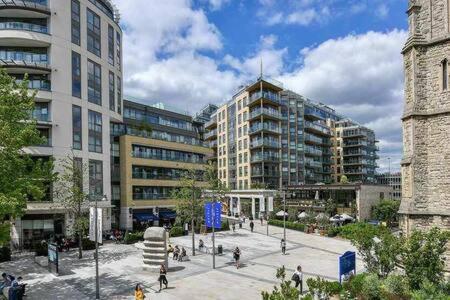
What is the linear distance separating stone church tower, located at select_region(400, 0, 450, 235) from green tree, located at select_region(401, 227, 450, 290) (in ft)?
17.4

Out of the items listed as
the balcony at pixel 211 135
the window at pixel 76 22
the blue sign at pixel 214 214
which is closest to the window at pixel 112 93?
the window at pixel 76 22

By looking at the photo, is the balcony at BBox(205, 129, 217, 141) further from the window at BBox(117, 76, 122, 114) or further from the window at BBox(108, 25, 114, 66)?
the window at BBox(108, 25, 114, 66)

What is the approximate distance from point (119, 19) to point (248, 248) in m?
37.9

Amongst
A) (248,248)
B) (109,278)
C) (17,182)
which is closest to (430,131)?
(248,248)

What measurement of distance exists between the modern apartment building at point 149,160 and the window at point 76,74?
1123 cm

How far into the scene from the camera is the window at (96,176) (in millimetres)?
45506

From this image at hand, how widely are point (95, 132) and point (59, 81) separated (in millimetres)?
7442

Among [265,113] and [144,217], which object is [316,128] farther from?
[144,217]

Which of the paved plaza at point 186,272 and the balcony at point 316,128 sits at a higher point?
the balcony at point 316,128

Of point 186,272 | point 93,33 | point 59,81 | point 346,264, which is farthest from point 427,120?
point 93,33

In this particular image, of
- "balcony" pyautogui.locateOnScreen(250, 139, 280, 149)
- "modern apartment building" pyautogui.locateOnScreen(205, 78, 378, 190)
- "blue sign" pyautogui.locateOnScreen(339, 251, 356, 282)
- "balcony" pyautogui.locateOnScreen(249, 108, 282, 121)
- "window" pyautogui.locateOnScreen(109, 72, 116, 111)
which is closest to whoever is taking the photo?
"blue sign" pyautogui.locateOnScreen(339, 251, 356, 282)

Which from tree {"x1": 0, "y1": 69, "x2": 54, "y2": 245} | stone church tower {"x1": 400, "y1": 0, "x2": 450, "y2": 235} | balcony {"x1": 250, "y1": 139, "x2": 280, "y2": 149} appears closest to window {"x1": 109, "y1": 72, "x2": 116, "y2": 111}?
tree {"x1": 0, "y1": 69, "x2": 54, "y2": 245}

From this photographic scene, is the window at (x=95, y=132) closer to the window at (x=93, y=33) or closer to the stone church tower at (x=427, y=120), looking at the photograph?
the window at (x=93, y=33)

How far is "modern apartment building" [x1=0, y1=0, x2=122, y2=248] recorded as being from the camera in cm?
4059
